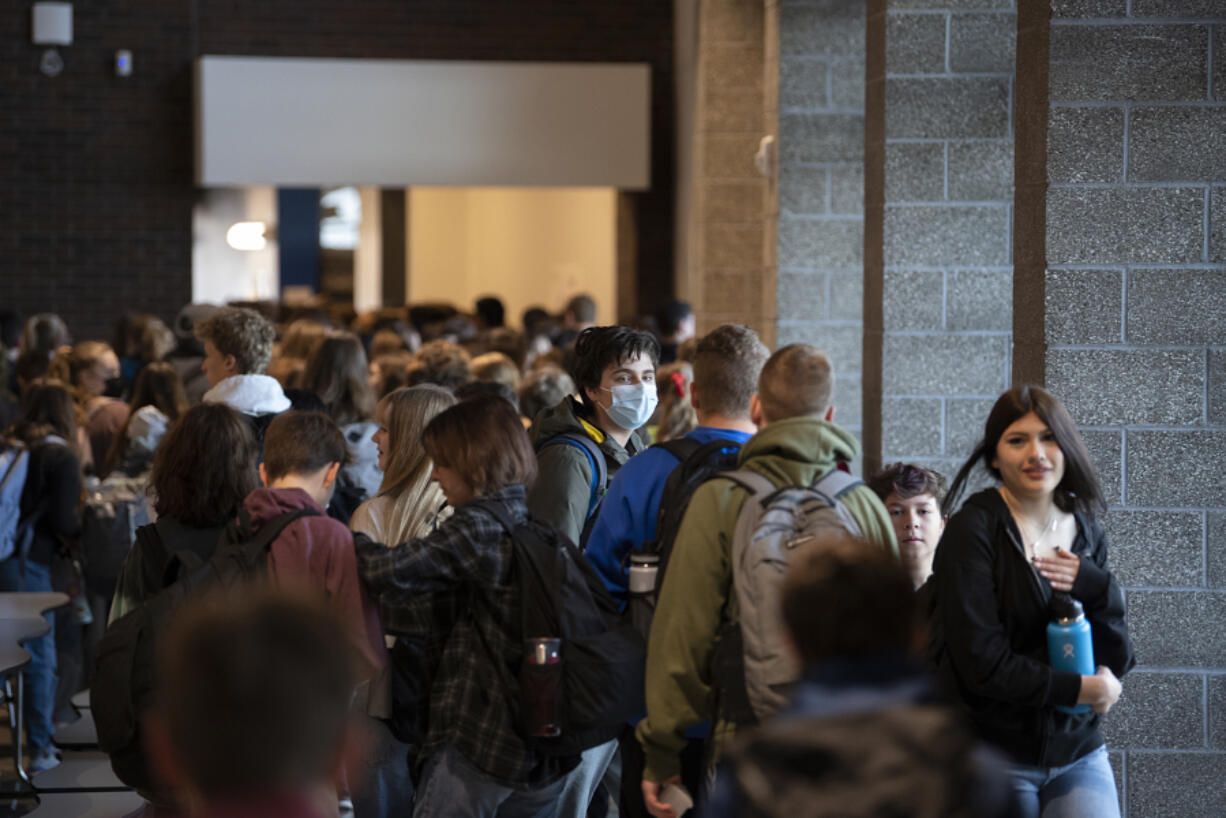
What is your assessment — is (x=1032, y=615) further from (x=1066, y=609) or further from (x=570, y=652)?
(x=570, y=652)

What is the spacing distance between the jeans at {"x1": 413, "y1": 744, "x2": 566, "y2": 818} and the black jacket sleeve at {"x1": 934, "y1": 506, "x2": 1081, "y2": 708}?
0.94m

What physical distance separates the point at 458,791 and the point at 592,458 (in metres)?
1.23

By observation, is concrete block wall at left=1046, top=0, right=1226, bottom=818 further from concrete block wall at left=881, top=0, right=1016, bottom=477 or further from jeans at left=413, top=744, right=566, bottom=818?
jeans at left=413, top=744, right=566, bottom=818

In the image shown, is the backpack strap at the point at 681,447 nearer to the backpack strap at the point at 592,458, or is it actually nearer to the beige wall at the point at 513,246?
the backpack strap at the point at 592,458

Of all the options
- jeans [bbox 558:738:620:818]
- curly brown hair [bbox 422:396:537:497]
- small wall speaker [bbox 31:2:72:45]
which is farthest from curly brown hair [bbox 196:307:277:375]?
small wall speaker [bbox 31:2:72:45]

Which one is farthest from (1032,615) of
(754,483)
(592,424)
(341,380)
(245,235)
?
(245,235)

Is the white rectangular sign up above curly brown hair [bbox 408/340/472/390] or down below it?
above

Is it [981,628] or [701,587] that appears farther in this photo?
[981,628]

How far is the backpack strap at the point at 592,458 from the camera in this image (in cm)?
425

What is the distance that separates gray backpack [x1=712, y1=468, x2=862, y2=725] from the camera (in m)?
2.83

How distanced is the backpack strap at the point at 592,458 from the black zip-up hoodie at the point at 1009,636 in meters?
1.22

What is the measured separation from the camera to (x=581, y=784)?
3461mm

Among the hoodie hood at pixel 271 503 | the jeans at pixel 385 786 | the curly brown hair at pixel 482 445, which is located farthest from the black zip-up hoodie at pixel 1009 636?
the jeans at pixel 385 786

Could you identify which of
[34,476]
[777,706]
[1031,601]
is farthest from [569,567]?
[34,476]
